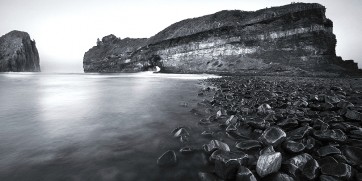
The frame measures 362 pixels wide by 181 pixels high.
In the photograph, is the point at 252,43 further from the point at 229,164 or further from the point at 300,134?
the point at 229,164

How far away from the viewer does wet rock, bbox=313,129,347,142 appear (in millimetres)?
1903

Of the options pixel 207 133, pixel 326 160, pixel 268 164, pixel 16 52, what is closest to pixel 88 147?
pixel 207 133

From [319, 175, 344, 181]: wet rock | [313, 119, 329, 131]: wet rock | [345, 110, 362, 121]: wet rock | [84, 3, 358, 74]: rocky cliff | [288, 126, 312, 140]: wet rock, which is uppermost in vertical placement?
[84, 3, 358, 74]: rocky cliff

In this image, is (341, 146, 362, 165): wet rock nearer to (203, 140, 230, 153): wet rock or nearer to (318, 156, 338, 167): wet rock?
(318, 156, 338, 167): wet rock

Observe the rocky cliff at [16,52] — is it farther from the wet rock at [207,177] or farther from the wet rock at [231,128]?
the wet rock at [207,177]

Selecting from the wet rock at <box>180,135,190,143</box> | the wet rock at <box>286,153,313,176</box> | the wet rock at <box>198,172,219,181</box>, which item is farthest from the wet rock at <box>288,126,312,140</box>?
the wet rock at <box>180,135,190,143</box>

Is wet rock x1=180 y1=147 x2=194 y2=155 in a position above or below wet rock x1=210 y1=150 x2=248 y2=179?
below

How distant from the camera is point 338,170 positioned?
135 cm

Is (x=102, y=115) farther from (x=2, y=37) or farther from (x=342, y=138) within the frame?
(x=2, y=37)

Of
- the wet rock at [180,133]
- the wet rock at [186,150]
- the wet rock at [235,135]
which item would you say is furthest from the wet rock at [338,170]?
the wet rock at [180,133]

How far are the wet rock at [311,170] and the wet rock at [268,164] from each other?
0.62ft

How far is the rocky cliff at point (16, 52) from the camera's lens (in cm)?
8806

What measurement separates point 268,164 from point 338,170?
0.48 metres

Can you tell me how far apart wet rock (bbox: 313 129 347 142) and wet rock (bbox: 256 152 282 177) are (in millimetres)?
825
